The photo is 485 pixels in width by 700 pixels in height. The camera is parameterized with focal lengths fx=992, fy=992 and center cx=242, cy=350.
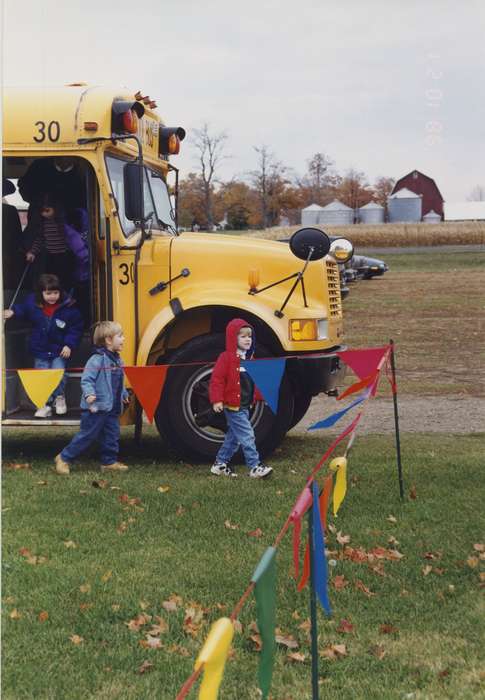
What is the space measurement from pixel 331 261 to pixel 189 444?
6.65 feet

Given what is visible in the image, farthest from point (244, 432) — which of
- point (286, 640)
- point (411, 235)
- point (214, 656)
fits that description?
point (411, 235)

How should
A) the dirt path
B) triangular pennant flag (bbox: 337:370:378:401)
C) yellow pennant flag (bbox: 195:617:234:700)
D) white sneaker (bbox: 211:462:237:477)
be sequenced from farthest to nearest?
the dirt path
white sneaker (bbox: 211:462:237:477)
triangular pennant flag (bbox: 337:370:378:401)
yellow pennant flag (bbox: 195:617:234:700)

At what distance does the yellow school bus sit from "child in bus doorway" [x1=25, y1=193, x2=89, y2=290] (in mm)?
145

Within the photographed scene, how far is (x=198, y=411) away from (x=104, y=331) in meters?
1.08

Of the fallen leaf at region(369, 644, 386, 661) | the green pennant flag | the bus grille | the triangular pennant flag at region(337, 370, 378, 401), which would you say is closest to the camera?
the green pennant flag

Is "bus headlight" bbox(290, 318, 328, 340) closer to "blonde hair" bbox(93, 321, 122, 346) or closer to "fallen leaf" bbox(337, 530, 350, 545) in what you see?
"blonde hair" bbox(93, 321, 122, 346)

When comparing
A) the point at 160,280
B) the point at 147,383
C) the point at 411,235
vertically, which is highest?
the point at 411,235

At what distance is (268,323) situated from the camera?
7957 millimetres

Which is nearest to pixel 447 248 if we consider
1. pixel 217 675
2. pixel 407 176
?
pixel 407 176

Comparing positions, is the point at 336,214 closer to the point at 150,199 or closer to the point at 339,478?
the point at 150,199

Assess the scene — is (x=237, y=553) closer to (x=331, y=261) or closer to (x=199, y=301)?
(x=199, y=301)

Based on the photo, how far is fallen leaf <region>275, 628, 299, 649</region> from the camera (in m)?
4.51

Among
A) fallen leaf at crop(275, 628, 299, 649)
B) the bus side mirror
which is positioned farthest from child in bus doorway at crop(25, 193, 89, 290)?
fallen leaf at crop(275, 628, 299, 649)

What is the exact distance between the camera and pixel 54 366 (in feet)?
26.7
